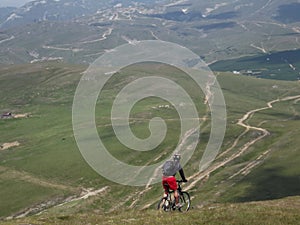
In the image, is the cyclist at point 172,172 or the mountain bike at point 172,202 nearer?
the cyclist at point 172,172

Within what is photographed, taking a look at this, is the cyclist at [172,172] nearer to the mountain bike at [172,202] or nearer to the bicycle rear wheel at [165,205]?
the mountain bike at [172,202]

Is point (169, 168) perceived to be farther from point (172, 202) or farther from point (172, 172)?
point (172, 202)

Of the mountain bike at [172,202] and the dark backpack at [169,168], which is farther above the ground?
the dark backpack at [169,168]

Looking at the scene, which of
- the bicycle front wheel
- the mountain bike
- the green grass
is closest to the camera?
the green grass

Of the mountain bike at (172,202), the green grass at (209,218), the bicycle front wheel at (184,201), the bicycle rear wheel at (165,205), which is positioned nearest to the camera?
the green grass at (209,218)

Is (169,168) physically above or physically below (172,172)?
above

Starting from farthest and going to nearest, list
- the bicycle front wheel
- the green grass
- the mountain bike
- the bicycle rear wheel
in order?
1. the bicycle front wheel
2. the bicycle rear wheel
3. the mountain bike
4. the green grass

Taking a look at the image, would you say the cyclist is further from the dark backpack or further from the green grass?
the green grass

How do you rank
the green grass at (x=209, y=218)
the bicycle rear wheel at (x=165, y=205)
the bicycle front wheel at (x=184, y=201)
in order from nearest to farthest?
1. the green grass at (x=209, y=218)
2. the bicycle rear wheel at (x=165, y=205)
3. the bicycle front wheel at (x=184, y=201)

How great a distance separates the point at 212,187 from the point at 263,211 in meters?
93.9

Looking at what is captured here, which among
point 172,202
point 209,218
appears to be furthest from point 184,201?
point 209,218

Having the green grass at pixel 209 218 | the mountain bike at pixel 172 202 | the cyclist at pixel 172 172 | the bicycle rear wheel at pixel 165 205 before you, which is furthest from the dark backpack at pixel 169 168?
the bicycle rear wheel at pixel 165 205

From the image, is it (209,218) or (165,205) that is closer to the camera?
Result: (209,218)

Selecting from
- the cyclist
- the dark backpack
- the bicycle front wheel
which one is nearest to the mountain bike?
the bicycle front wheel
